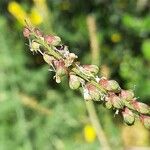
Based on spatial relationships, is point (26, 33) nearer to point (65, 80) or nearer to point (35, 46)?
point (35, 46)

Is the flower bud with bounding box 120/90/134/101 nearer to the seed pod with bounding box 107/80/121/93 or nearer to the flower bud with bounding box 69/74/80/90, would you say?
the seed pod with bounding box 107/80/121/93

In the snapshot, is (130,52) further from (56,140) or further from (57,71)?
(57,71)

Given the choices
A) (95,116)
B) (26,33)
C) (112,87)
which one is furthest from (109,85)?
(95,116)

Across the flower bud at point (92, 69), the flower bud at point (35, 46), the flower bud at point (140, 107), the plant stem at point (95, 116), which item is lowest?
the flower bud at point (140, 107)

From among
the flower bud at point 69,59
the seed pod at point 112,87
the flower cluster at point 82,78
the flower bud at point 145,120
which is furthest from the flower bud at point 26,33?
the flower bud at point 145,120

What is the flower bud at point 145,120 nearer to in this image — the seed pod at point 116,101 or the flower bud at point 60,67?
the seed pod at point 116,101
